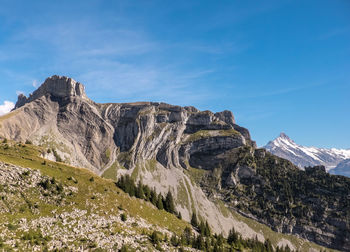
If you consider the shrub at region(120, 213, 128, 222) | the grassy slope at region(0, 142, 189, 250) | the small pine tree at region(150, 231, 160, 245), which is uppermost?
the grassy slope at region(0, 142, 189, 250)

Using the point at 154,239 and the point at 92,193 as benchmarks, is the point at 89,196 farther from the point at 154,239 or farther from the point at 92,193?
the point at 154,239

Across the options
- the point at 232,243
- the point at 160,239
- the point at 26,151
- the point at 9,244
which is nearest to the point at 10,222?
the point at 9,244

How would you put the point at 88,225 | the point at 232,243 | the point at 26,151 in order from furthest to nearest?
the point at 232,243 → the point at 26,151 → the point at 88,225

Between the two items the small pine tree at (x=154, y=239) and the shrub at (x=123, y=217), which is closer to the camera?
the small pine tree at (x=154, y=239)

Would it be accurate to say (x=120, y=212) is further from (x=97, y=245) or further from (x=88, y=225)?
(x=97, y=245)

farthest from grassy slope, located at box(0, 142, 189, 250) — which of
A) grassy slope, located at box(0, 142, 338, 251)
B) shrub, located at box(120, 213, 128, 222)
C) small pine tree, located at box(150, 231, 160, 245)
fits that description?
small pine tree, located at box(150, 231, 160, 245)

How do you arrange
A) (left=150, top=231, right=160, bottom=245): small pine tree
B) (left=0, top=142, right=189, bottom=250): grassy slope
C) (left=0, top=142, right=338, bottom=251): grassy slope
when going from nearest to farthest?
(left=150, top=231, right=160, bottom=245): small pine tree → (left=0, top=142, right=189, bottom=250): grassy slope → (left=0, top=142, right=338, bottom=251): grassy slope

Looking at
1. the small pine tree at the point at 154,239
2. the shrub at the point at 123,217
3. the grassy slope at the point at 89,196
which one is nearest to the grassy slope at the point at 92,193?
the grassy slope at the point at 89,196

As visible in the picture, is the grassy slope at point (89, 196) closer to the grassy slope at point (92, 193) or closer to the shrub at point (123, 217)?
the grassy slope at point (92, 193)

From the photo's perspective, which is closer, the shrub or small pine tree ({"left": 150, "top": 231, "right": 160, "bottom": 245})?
small pine tree ({"left": 150, "top": 231, "right": 160, "bottom": 245})

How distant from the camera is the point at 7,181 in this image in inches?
2500

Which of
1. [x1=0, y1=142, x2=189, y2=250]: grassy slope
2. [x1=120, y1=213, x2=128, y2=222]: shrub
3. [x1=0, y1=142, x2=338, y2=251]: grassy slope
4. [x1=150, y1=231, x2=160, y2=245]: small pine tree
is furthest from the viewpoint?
[x1=120, y1=213, x2=128, y2=222]: shrub

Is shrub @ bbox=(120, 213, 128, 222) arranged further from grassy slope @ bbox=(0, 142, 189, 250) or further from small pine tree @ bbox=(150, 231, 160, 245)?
Result: small pine tree @ bbox=(150, 231, 160, 245)

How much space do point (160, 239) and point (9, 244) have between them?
43316 millimetres
